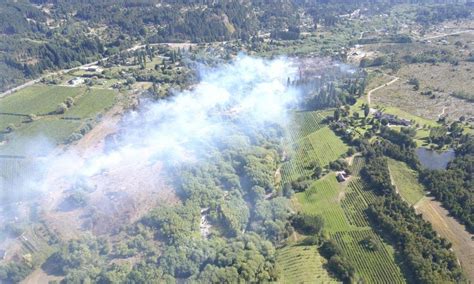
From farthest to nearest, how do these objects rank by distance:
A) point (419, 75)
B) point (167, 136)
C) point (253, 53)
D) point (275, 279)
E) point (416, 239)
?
1. point (253, 53)
2. point (419, 75)
3. point (167, 136)
4. point (416, 239)
5. point (275, 279)

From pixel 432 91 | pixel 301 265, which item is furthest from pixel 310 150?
pixel 432 91

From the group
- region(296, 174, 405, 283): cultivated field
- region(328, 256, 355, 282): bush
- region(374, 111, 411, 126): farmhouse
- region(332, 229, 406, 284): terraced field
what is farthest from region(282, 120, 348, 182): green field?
region(328, 256, 355, 282): bush

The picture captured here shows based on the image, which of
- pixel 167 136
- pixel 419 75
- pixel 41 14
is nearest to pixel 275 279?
pixel 167 136

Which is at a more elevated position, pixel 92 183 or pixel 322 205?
pixel 92 183

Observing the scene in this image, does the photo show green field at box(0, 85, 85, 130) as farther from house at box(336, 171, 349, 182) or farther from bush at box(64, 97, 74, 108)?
house at box(336, 171, 349, 182)

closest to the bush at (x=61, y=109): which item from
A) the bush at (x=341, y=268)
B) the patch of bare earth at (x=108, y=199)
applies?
the patch of bare earth at (x=108, y=199)

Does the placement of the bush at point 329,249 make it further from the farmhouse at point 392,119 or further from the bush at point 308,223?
the farmhouse at point 392,119

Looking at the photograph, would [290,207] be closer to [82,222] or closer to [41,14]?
[82,222]
